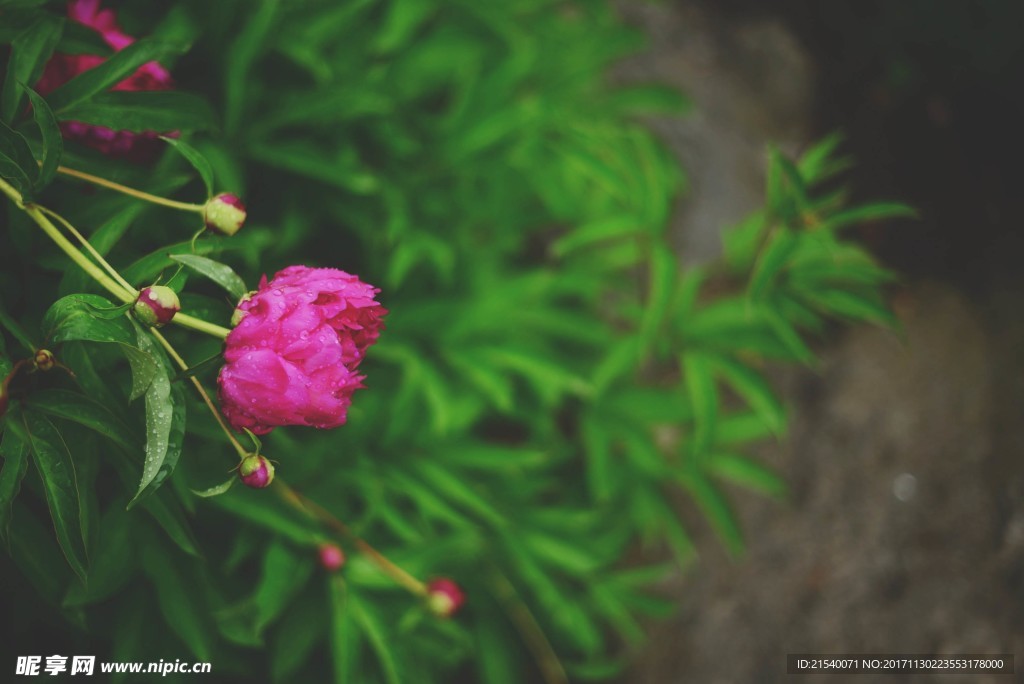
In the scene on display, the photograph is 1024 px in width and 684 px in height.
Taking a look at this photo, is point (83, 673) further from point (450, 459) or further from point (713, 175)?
point (713, 175)

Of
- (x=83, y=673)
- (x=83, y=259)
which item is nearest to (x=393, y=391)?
(x=83, y=673)

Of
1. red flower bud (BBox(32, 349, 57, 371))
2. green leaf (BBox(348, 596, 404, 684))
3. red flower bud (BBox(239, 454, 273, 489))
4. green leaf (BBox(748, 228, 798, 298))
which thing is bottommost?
green leaf (BBox(348, 596, 404, 684))

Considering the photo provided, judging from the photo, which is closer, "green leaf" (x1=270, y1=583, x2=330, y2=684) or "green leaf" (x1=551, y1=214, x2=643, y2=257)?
"green leaf" (x1=270, y1=583, x2=330, y2=684)

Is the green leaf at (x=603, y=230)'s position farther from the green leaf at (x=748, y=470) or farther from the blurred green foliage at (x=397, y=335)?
the green leaf at (x=748, y=470)

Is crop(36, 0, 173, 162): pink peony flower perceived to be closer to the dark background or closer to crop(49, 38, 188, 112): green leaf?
crop(49, 38, 188, 112): green leaf

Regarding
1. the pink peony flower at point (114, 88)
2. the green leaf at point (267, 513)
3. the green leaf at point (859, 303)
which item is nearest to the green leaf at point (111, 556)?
the green leaf at point (267, 513)

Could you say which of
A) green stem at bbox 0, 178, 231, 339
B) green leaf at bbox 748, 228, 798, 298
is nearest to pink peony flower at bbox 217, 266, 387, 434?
green stem at bbox 0, 178, 231, 339
